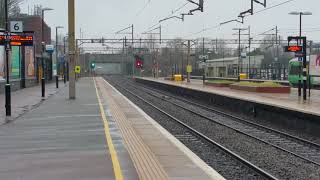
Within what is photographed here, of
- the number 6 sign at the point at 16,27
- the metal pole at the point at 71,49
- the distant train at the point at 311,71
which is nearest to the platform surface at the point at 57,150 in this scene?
the number 6 sign at the point at 16,27

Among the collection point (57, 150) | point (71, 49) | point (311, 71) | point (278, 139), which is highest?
point (71, 49)

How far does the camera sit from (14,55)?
4384cm

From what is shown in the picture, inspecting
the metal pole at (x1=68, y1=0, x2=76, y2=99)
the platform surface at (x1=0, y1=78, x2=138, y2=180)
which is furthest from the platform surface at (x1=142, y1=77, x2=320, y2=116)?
the metal pole at (x1=68, y1=0, x2=76, y2=99)

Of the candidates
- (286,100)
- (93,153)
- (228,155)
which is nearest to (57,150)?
(93,153)

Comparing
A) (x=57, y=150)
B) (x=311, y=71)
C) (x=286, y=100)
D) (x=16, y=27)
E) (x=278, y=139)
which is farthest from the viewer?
(x=311, y=71)

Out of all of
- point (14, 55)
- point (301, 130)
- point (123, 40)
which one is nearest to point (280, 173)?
point (301, 130)

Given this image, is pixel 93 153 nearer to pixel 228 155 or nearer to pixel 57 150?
pixel 57 150

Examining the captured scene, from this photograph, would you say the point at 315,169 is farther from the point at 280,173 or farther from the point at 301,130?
the point at 301,130

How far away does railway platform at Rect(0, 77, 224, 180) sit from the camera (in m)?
9.22

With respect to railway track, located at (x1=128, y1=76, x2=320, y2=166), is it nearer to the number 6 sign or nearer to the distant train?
the number 6 sign

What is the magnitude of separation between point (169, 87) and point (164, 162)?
4454 centimetres

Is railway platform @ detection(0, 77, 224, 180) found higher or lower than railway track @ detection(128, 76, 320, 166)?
higher

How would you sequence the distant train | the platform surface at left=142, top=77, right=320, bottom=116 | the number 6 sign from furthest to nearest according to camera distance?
1. the distant train
2. the number 6 sign
3. the platform surface at left=142, top=77, right=320, bottom=116

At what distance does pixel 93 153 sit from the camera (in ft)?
37.4
